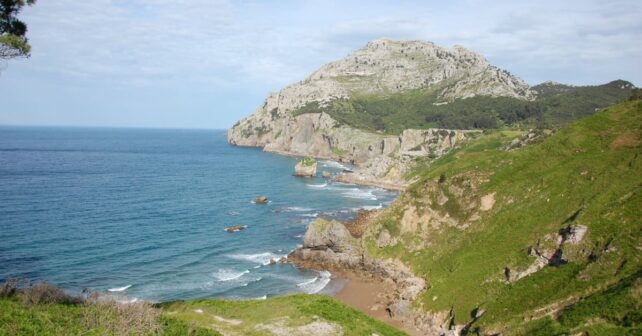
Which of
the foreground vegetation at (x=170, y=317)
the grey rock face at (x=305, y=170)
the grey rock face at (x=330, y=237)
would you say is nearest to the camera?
the foreground vegetation at (x=170, y=317)

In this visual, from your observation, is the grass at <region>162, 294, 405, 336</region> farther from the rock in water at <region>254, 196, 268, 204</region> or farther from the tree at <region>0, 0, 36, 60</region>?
the rock in water at <region>254, 196, 268, 204</region>

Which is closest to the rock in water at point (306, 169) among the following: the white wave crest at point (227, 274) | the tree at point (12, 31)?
the white wave crest at point (227, 274)

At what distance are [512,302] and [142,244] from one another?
60.9 m

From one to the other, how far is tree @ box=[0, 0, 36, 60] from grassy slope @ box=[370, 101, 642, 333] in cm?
4129

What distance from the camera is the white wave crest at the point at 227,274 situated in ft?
218

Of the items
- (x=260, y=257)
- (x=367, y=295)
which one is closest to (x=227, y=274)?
(x=260, y=257)

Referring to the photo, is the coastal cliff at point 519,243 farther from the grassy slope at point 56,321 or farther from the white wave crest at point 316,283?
the grassy slope at point 56,321

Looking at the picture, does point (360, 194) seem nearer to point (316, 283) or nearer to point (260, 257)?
point (260, 257)

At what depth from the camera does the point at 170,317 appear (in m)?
28.7

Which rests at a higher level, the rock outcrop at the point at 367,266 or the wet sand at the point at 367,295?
the rock outcrop at the point at 367,266

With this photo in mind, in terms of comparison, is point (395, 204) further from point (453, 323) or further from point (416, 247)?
point (453, 323)

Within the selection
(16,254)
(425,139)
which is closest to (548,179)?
(16,254)

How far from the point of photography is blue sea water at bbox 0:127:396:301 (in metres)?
63.7

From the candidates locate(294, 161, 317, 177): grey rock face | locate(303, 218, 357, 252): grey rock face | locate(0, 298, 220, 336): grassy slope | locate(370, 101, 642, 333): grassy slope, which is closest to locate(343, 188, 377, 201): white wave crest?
locate(294, 161, 317, 177): grey rock face
